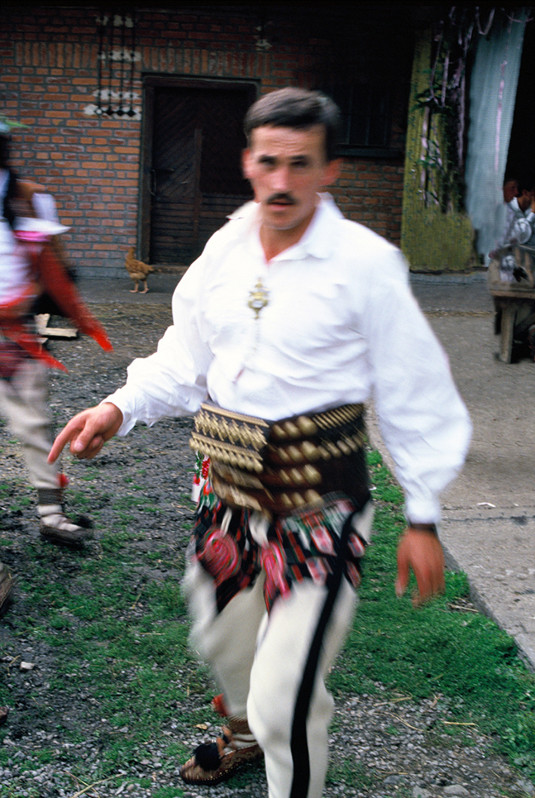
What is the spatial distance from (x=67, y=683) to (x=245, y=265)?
173 centimetres

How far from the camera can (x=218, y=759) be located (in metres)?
2.60

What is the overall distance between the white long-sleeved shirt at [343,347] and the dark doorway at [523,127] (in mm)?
10226

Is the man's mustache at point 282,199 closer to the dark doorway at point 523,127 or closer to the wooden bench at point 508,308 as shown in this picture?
the wooden bench at point 508,308

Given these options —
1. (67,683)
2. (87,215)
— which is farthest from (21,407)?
(87,215)

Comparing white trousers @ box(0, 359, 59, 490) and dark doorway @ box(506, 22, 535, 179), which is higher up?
dark doorway @ box(506, 22, 535, 179)

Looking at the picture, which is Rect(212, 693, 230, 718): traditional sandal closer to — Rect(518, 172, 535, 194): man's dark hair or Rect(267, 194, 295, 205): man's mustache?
Rect(267, 194, 295, 205): man's mustache

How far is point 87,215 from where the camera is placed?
11445mm

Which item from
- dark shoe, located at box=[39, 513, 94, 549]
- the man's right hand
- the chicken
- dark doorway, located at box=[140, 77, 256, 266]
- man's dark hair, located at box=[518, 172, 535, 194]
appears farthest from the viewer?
dark doorway, located at box=[140, 77, 256, 266]

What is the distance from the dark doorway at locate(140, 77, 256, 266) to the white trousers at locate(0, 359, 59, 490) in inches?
311

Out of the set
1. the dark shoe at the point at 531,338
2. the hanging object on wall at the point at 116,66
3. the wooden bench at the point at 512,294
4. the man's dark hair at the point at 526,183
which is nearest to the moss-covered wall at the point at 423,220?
the man's dark hair at the point at 526,183

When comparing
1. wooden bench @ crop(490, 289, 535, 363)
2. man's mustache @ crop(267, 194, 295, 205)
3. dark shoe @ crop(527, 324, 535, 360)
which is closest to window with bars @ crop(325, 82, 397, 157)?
wooden bench @ crop(490, 289, 535, 363)

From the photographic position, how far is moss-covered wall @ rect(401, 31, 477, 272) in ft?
35.9

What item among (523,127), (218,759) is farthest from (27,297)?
(523,127)

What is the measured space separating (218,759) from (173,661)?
663 millimetres
